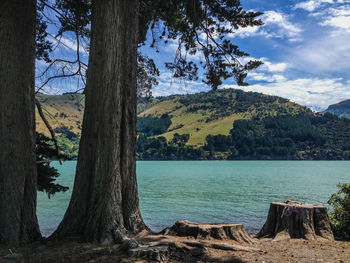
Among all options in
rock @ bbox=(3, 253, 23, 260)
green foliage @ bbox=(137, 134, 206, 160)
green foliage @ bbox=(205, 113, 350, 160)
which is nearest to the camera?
rock @ bbox=(3, 253, 23, 260)

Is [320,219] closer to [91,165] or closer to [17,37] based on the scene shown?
[91,165]

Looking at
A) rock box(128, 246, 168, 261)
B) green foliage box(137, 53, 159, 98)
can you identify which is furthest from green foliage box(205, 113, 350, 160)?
rock box(128, 246, 168, 261)

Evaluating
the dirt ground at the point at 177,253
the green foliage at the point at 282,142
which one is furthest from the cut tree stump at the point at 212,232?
the green foliage at the point at 282,142

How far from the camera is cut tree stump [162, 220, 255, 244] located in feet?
20.3

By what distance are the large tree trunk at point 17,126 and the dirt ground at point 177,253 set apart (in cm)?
56

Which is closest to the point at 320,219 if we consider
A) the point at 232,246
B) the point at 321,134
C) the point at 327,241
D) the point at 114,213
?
the point at 327,241

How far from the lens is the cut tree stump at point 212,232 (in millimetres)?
6184

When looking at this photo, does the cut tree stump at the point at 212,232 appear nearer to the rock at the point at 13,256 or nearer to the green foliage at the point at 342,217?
the green foliage at the point at 342,217

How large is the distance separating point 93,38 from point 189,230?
185 inches

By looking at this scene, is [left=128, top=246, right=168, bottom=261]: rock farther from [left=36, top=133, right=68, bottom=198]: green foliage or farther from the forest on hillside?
the forest on hillside

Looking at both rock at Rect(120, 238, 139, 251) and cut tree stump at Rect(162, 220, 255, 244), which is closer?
rock at Rect(120, 238, 139, 251)

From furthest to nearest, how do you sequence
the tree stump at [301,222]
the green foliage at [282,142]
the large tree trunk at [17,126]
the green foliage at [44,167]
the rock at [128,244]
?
the green foliage at [282,142]
the green foliage at [44,167]
the tree stump at [301,222]
the large tree trunk at [17,126]
the rock at [128,244]

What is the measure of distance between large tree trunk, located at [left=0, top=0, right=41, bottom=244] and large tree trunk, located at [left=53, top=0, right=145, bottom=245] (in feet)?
2.57

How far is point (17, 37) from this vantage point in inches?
234
